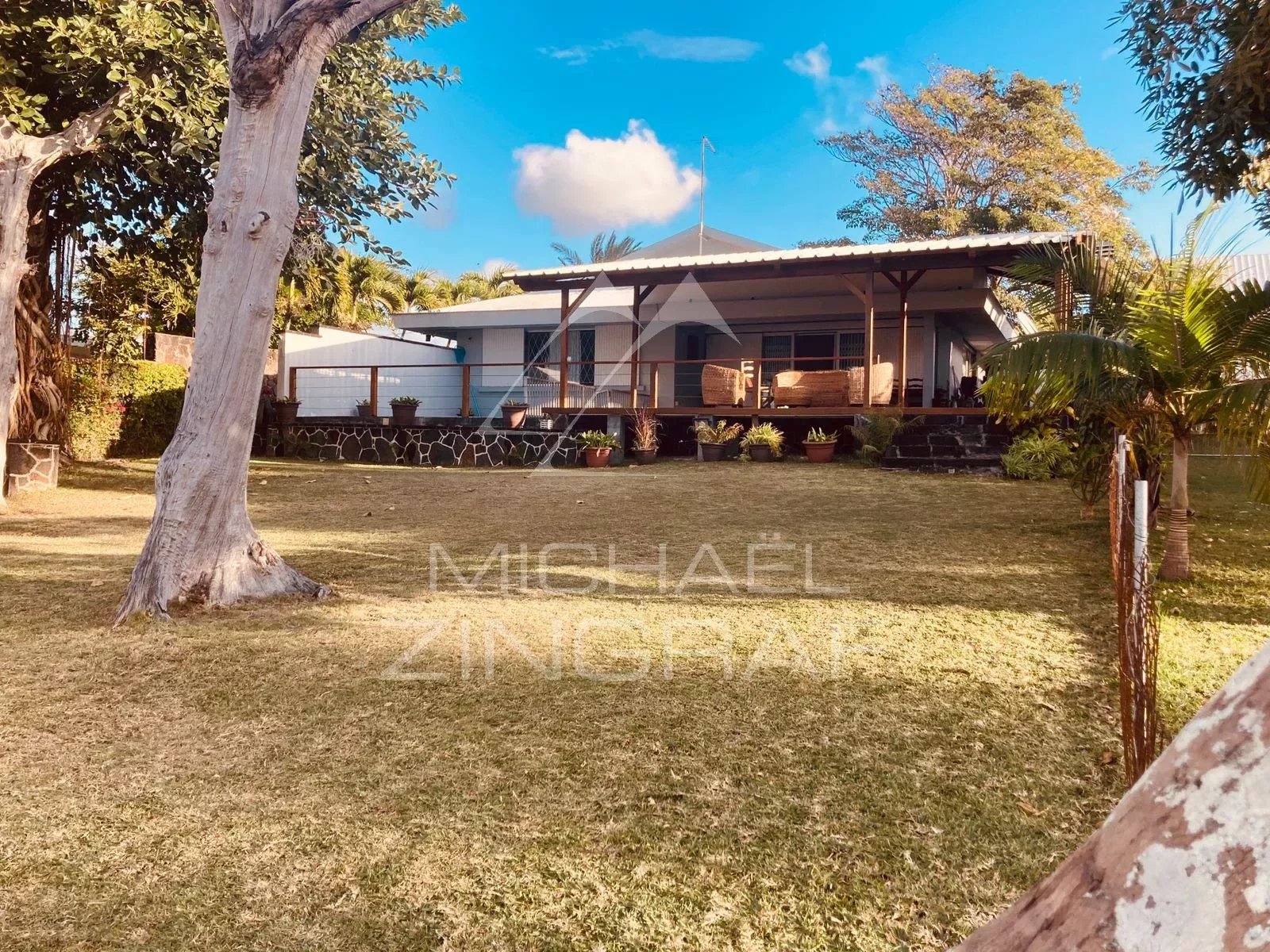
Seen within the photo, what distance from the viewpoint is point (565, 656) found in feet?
14.1

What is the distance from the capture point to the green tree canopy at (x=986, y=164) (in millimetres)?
26938

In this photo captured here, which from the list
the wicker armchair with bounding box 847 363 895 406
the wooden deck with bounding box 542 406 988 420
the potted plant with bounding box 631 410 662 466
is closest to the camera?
the wooden deck with bounding box 542 406 988 420

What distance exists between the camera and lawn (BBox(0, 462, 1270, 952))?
7.16 ft

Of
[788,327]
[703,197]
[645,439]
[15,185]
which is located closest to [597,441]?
[645,439]

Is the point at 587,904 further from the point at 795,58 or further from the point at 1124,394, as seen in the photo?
the point at 795,58

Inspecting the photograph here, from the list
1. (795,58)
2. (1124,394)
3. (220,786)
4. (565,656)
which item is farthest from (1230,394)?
(795,58)

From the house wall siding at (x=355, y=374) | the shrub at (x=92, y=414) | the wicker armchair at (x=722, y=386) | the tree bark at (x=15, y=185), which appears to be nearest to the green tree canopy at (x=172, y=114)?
the tree bark at (x=15, y=185)

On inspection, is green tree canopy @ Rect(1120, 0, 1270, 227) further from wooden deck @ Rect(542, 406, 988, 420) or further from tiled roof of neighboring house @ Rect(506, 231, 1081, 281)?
wooden deck @ Rect(542, 406, 988, 420)

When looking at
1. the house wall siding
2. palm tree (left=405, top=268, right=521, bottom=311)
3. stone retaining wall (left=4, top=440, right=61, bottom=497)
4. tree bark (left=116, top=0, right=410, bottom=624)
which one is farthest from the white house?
tree bark (left=116, top=0, right=410, bottom=624)

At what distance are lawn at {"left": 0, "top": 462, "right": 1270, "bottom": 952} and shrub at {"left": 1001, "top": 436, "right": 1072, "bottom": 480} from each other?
4.91m

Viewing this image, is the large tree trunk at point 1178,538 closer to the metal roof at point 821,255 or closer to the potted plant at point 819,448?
the metal roof at point 821,255

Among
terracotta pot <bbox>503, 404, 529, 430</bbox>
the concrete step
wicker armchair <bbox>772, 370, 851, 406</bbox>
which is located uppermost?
wicker armchair <bbox>772, 370, 851, 406</bbox>

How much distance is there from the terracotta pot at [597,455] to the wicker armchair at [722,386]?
231 cm

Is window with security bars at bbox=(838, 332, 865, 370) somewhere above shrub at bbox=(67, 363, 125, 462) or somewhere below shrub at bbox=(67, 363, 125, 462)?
above
